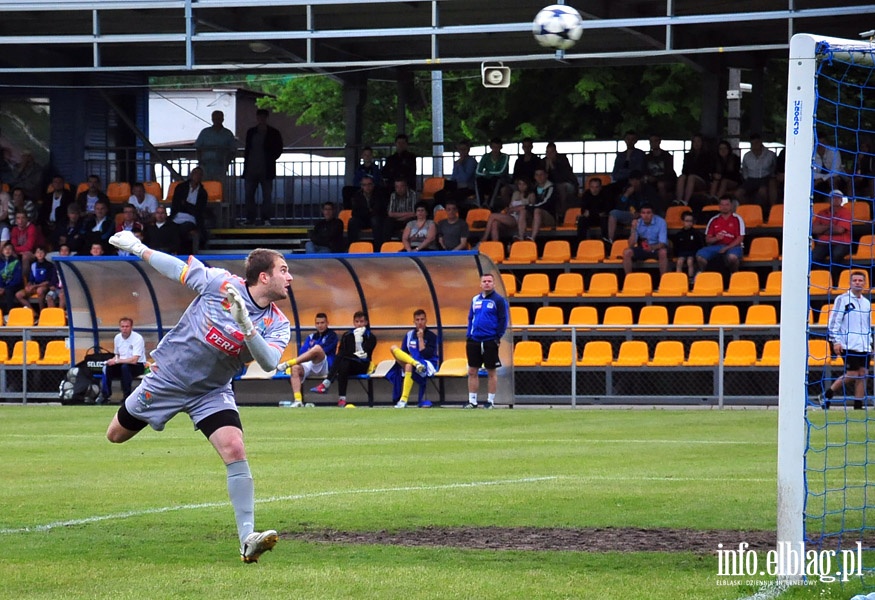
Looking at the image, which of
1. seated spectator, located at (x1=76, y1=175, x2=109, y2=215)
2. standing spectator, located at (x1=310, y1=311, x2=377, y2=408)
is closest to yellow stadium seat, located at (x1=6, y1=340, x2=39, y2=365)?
seated spectator, located at (x1=76, y1=175, x2=109, y2=215)

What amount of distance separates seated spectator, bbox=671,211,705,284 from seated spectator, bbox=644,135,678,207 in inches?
98.3

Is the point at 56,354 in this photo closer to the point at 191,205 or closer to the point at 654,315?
the point at 191,205

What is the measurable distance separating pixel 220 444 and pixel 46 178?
25.0m

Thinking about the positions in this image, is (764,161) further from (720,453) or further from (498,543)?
(498,543)

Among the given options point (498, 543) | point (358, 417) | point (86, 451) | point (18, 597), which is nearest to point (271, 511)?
point (498, 543)

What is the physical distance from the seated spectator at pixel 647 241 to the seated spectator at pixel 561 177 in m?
2.89

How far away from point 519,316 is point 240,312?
54.2 ft

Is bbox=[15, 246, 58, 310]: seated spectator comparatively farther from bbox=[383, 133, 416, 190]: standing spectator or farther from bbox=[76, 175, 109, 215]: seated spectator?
bbox=[383, 133, 416, 190]: standing spectator

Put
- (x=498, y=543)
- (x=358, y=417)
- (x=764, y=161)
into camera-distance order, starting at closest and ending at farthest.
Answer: (x=498, y=543) < (x=358, y=417) < (x=764, y=161)

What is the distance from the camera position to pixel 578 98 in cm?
3816

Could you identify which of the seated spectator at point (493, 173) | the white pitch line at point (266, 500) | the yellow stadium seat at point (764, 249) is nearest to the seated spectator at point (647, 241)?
the yellow stadium seat at point (764, 249)

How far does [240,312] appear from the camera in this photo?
7.30 metres

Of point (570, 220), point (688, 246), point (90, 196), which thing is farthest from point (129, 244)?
point (90, 196)

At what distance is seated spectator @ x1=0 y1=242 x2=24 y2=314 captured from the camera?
87.4ft
